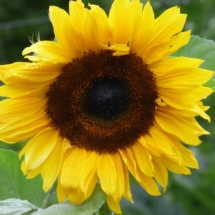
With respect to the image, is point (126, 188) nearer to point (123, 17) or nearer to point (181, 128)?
point (181, 128)

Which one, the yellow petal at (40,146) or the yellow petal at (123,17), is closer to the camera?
the yellow petal at (123,17)

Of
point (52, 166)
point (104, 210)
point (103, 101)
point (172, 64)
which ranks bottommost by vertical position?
point (104, 210)

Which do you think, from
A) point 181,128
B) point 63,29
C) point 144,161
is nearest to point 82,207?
point 144,161

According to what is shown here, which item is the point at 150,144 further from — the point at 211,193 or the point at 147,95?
the point at 211,193

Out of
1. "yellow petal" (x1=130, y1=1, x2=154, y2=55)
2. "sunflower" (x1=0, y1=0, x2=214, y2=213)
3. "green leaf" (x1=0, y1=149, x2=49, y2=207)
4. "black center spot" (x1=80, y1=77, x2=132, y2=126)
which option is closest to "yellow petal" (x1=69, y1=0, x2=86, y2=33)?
"sunflower" (x1=0, y1=0, x2=214, y2=213)

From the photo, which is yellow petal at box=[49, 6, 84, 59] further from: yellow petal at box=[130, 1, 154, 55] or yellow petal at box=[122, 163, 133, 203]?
yellow petal at box=[122, 163, 133, 203]

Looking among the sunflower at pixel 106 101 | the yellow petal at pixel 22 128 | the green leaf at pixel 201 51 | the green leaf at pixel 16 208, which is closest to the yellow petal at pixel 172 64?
the sunflower at pixel 106 101

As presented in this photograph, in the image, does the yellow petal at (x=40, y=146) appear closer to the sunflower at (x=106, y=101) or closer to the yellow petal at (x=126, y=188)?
the sunflower at (x=106, y=101)
